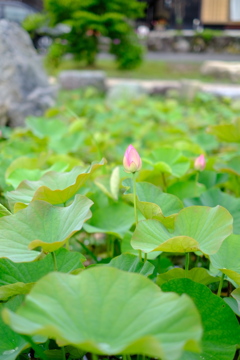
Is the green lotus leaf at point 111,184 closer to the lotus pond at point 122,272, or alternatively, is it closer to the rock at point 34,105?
the lotus pond at point 122,272

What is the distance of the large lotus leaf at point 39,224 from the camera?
551 mm

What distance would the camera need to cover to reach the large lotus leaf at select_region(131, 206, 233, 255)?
0.52 m

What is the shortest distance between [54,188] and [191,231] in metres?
0.28

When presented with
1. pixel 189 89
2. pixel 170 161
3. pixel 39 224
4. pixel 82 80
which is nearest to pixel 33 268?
pixel 39 224

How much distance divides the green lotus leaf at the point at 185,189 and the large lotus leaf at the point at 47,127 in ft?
2.66

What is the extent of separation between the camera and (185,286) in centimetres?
52

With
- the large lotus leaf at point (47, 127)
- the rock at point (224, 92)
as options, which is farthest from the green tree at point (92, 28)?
the large lotus leaf at point (47, 127)

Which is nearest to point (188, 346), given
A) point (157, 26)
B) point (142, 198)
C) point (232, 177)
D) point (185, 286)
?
point (185, 286)

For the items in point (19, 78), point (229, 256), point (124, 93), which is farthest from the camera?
point (124, 93)

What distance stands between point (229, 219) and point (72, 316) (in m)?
0.25

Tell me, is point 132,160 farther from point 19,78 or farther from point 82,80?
point 82,80

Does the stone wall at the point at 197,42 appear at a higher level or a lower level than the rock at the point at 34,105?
lower

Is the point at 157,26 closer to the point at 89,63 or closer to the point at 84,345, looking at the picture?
the point at 89,63

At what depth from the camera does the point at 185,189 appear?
0.89m
